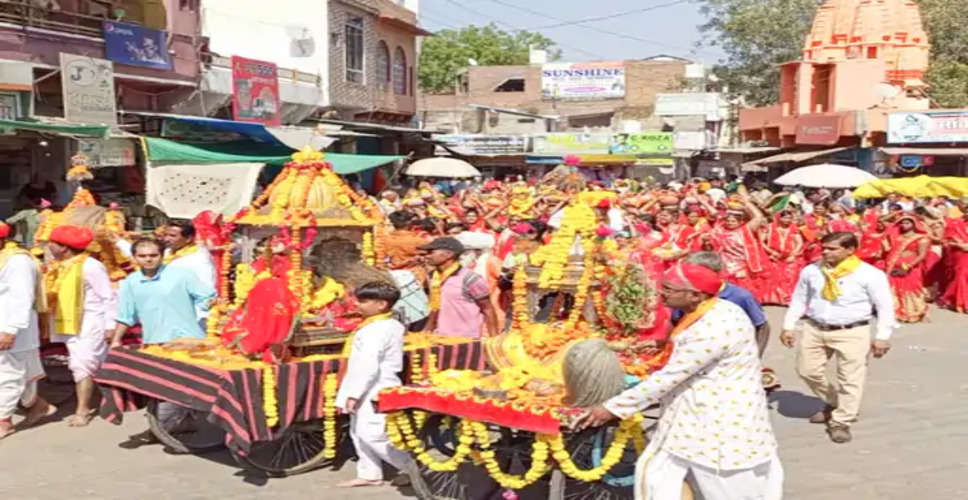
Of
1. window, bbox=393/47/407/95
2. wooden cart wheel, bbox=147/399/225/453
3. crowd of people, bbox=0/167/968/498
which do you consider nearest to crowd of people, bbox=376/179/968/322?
crowd of people, bbox=0/167/968/498

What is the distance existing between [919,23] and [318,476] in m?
29.4

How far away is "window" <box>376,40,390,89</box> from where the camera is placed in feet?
97.1

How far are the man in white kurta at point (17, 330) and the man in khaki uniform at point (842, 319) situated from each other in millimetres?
5432

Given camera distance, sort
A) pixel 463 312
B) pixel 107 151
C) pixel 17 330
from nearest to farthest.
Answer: pixel 17 330 < pixel 463 312 < pixel 107 151

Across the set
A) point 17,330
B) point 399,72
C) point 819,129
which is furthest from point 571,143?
point 17,330

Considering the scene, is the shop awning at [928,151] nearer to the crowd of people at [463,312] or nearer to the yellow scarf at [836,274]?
→ the crowd of people at [463,312]

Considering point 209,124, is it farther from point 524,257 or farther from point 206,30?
point 524,257

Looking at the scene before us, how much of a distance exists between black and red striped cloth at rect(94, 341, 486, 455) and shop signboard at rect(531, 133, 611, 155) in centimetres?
3025

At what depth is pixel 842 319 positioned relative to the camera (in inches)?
293

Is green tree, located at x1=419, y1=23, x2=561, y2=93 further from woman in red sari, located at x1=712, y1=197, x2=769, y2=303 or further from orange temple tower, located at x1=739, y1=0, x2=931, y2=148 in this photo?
woman in red sari, located at x1=712, y1=197, x2=769, y2=303

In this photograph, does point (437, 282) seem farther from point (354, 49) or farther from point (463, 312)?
point (354, 49)

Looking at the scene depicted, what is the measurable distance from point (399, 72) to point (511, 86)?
23.9m

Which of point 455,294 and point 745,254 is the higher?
point 455,294

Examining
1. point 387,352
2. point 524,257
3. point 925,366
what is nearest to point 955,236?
point 925,366
